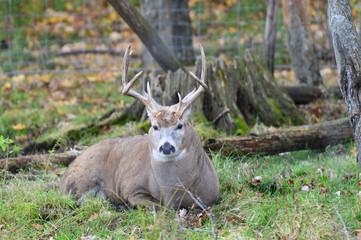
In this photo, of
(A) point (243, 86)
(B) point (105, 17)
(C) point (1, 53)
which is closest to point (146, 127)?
(A) point (243, 86)

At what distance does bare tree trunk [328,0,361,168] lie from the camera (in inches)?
179

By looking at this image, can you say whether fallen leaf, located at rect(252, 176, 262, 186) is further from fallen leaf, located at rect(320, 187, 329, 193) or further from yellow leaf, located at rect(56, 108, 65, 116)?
yellow leaf, located at rect(56, 108, 65, 116)

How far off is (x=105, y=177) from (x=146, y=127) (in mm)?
1743

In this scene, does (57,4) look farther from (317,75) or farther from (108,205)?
(108,205)

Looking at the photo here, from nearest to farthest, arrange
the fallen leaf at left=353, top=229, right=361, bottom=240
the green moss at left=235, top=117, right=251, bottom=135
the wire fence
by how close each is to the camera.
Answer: the fallen leaf at left=353, top=229, right=361, bottom=240 < the green moss at left=235, top=117, right=251, bottom=135 < the wire fence

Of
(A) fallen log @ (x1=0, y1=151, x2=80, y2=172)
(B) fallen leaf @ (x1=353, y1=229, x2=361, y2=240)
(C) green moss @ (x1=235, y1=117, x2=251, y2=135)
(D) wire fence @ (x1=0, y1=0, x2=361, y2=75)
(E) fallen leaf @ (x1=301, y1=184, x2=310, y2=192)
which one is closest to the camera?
(B) fallen leaf @ (x1=353, y1=229, x2=361, y2=240)

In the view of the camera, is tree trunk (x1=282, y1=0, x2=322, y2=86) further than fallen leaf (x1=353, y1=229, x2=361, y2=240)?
Yes

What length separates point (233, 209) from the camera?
4703 mm

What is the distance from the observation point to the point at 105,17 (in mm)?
13789

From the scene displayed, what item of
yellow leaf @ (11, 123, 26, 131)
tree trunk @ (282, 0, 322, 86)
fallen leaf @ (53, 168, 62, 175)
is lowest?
fallen leaf @ (53, 168, 62, 175)

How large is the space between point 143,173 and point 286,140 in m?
2.02

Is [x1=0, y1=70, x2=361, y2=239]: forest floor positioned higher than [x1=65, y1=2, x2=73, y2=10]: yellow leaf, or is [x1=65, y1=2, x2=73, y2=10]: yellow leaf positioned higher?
[x1=65, y1=2, x2=73, y2=10]: yellow leaf

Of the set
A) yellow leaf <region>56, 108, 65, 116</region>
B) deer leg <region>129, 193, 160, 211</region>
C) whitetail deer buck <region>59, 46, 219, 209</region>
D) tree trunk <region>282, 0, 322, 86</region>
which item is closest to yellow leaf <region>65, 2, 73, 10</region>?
yellow leaf <region>56, 108, 65, 116</region>

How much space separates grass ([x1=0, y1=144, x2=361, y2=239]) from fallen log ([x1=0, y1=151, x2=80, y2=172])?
0.15 meters
